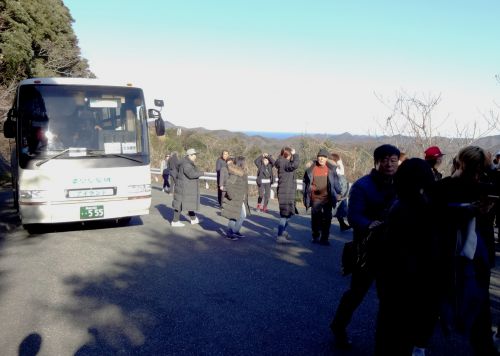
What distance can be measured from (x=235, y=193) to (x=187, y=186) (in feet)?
4.91

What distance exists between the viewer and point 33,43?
20.4m

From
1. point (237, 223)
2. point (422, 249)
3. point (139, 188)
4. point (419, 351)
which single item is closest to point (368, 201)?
point (422, 249)

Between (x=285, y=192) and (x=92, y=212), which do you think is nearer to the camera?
(x=92, y=212)

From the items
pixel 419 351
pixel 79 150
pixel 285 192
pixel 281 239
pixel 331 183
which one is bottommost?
pixel 281 239

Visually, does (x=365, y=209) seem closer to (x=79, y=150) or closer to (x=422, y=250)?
(x=422, y=250)

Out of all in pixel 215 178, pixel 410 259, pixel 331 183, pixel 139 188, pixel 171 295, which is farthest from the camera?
pixel 215 178

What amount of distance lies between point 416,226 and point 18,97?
815cm

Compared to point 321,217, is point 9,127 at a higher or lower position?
higher

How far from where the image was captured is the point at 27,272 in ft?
21.6

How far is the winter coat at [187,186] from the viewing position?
959cm

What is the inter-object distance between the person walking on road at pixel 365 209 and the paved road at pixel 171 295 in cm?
41

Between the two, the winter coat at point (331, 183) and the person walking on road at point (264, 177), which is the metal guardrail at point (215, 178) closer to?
the person walking on road at point (264, 177)

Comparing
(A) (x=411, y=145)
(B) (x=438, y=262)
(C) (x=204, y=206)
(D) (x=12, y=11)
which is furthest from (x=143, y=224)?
(D) (x=12, y=11)

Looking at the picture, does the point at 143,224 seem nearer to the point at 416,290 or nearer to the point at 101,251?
the point at 101,251
